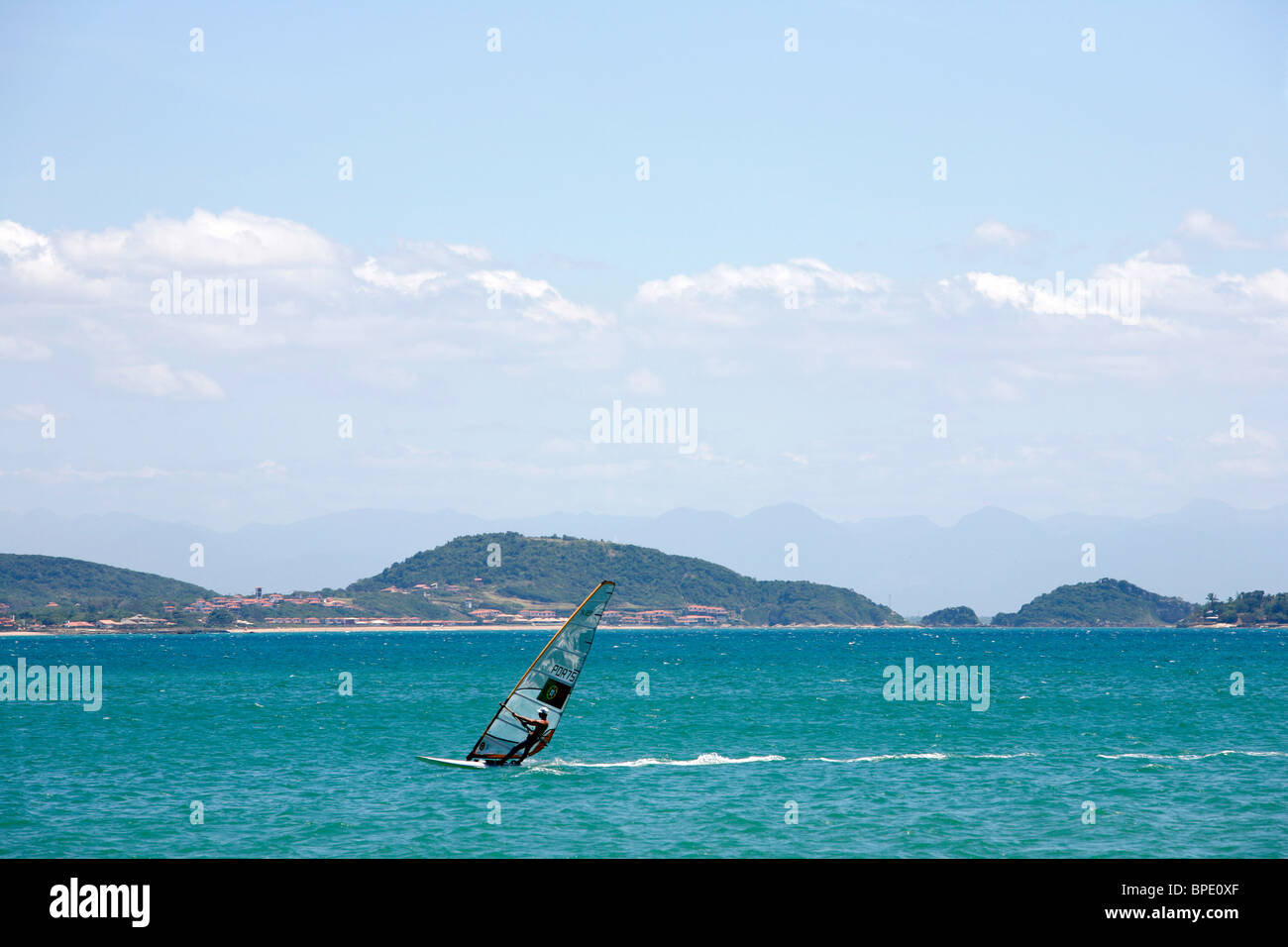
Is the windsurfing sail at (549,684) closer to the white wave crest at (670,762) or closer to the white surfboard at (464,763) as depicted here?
the white surfboard at (464,763)

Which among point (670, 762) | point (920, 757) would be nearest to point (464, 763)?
point (670, 762)

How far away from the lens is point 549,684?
39.8 m

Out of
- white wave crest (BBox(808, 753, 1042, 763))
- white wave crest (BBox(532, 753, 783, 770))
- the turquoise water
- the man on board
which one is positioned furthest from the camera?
white wave crest (BBox(808, 753, 1042, 763))

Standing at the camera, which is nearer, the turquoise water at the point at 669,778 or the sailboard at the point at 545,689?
the turquoise water at the point at 669,778

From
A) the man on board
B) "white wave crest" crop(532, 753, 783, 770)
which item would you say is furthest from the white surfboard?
"white wave crest" crop(532, 753, 783, 770)

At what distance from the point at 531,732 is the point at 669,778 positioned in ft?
17.0

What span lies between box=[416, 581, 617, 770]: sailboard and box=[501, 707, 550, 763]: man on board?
54 millimetres

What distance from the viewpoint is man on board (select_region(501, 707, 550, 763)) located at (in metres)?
41.0

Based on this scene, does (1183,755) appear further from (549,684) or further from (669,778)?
(549,684)

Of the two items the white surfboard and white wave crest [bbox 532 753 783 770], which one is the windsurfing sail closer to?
the white surfboard

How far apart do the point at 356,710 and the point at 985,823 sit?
2054 inches

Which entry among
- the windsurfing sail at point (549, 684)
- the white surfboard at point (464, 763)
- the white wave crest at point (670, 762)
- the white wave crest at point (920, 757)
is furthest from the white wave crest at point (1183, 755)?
the white surfboard at point (464, 763)

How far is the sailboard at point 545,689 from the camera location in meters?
38.7
